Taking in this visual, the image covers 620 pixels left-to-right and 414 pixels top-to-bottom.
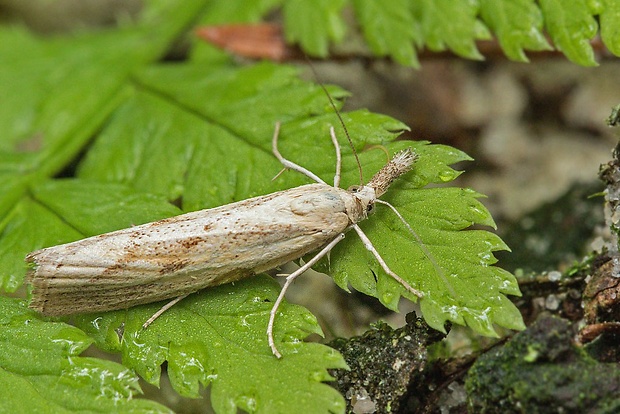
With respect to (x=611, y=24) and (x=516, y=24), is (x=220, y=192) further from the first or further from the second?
(x=611, y=24)

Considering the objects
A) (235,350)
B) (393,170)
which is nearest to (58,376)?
(235,350)

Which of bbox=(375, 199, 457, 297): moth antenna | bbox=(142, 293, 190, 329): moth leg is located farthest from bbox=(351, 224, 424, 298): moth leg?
bbox=(142, 293, 190, 329): moth leg

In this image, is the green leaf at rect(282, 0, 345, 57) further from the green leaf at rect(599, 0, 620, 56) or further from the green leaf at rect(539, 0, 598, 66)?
the green leaf at rect(599, 0, 620, 56)

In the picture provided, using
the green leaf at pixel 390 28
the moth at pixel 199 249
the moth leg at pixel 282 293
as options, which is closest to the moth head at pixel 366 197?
the moth at pixel 199 249

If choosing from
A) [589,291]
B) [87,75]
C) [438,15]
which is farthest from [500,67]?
[87,75]

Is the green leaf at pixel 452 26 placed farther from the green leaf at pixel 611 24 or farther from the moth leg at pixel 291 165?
the moth leg at pixel 291 165

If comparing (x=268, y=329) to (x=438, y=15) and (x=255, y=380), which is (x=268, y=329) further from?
(x=438, y=15)
